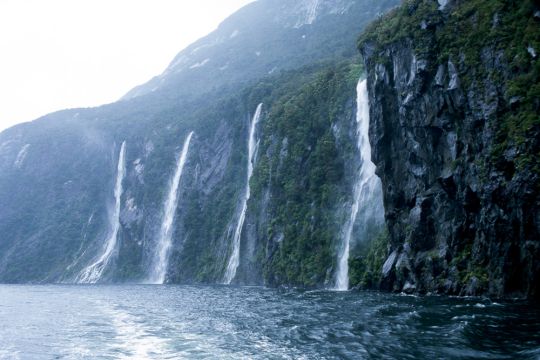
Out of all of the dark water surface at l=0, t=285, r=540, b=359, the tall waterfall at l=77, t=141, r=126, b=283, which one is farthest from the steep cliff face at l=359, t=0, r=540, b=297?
the tall waterfall at l=77, t=141, r=126, b=283

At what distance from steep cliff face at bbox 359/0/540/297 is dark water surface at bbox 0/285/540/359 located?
3.08m

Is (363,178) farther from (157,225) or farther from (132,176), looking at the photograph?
(132,176)

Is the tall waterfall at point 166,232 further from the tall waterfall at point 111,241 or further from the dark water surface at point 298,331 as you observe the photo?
the dark water surface at point 298,331

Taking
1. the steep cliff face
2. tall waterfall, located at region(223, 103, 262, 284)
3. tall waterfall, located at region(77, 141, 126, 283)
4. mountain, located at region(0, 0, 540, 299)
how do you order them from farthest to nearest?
1. tall waterfall, located at region(77, 141, 126, 283)
2. tall waterfall, located at region(223, 103, 262, 284)
3. mountain, located at region(0, 0, 540, 299)
4. the steep cliff face

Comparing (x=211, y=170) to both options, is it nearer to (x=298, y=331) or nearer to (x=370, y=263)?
(x=370, y=263)

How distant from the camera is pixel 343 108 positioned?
182 feet

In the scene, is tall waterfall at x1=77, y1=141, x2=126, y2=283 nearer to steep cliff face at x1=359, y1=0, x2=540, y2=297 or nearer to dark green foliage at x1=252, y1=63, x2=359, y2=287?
dark green foliage at x1=252, y1=63, x2=359, y2=287

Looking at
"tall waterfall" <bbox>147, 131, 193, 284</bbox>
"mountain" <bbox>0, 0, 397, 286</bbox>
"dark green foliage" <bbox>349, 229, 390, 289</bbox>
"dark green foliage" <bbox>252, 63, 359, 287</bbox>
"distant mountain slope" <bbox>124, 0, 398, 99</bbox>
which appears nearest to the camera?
"dark green foliage" <bbox>349, 229, 390, 289</bbox>

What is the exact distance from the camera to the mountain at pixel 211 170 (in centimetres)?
5556

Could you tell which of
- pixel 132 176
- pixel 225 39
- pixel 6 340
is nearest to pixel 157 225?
pixel 132 176

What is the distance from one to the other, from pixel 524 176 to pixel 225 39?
177 m

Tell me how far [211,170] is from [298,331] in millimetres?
65881

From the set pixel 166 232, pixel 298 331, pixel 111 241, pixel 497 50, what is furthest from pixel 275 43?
pixel 298 331

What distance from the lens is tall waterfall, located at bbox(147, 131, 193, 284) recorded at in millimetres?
82375
